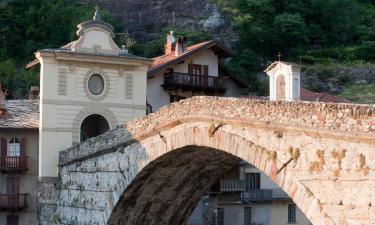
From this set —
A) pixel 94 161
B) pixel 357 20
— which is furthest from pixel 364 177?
pixel 357 20

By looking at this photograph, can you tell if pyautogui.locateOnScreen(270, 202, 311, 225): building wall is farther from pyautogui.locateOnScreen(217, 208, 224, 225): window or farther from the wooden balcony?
the wooden balcony

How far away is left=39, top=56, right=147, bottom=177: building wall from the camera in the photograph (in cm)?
2817

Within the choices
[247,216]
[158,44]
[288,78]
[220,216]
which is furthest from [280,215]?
[158,44]

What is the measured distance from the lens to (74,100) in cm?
2894

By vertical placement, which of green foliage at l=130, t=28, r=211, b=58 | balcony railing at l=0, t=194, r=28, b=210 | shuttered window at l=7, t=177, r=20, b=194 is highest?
green foliage at l=130, t=28, r=211, b=58

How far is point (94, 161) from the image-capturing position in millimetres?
24641

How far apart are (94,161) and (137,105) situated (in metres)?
5.75

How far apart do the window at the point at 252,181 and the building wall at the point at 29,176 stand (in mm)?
11113

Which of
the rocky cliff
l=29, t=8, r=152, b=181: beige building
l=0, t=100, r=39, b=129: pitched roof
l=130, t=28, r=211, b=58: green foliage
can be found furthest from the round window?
the rocky cliff

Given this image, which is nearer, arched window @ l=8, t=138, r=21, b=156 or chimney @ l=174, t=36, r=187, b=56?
arched window @ l=8, t=138, r=21, b=156

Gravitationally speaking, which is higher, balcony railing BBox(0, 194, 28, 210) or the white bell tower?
the white bell tower

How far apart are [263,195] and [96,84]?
11.3m

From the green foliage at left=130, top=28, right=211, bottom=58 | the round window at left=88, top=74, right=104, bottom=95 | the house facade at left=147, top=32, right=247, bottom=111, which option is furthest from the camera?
the green foliage at left=130, top=28, right=211, bottom=58

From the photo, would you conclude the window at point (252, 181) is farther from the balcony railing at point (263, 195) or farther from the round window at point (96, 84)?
the round window at point (96, 84)
